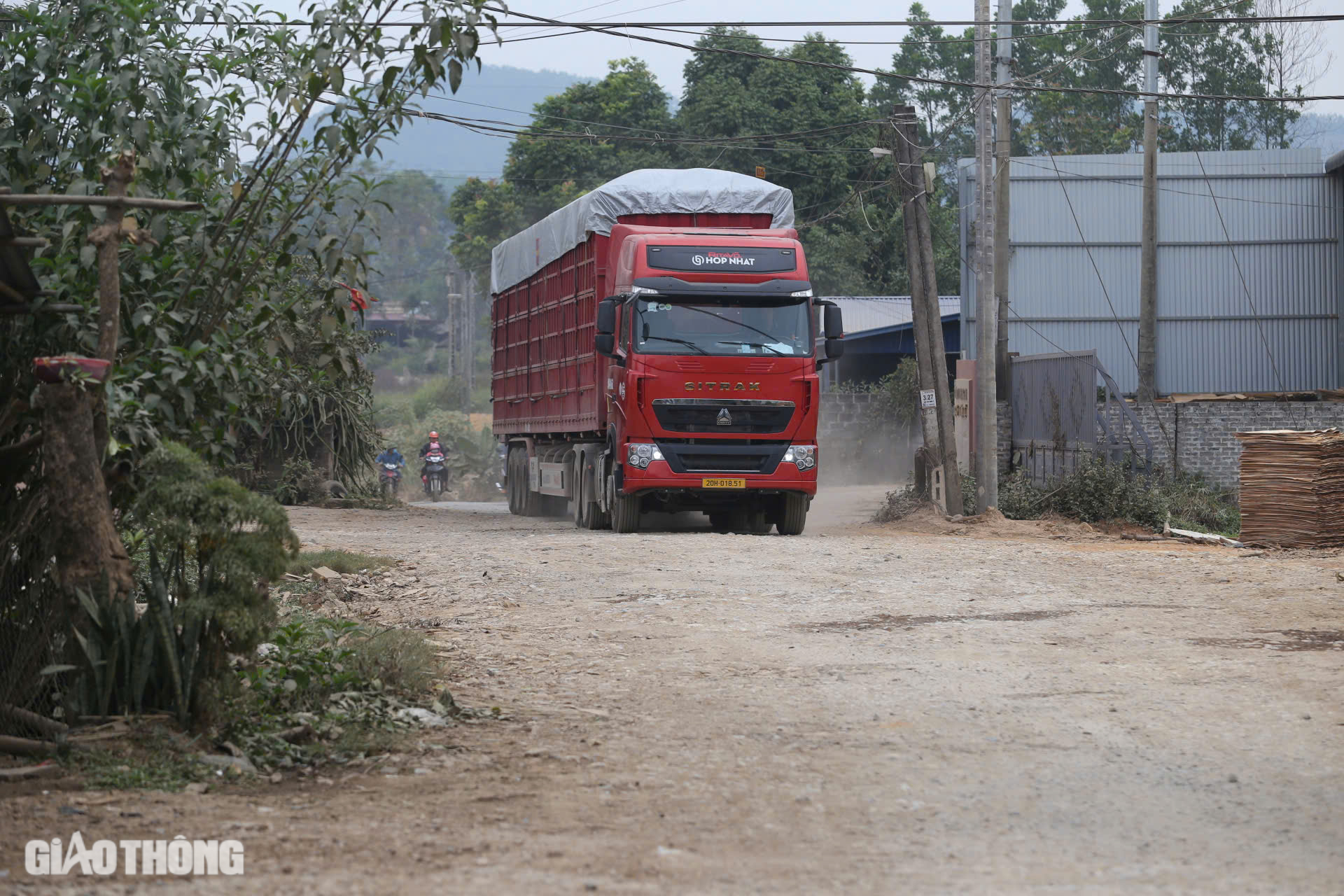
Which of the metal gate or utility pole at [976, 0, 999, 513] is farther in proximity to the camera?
the metal gate

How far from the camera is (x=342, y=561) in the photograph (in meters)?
13.1

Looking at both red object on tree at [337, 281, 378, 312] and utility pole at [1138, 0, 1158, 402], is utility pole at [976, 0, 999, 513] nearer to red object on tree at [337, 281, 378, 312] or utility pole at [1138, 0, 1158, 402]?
utility pole at [1138, 0, 1158, 402]

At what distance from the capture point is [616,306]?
17.3 metres

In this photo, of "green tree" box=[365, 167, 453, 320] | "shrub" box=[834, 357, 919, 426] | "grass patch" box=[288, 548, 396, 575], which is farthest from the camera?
"green tree" box=[365, 167, 453, 320]

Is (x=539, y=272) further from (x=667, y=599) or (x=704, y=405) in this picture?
(x=667, y=599)

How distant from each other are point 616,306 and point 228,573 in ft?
37.9

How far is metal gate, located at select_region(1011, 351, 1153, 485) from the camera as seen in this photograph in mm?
21297

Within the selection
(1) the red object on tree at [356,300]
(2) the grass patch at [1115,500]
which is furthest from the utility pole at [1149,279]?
(1) the red object on tree at [356,300]

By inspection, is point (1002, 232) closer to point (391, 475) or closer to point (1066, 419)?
point (1066, 419)

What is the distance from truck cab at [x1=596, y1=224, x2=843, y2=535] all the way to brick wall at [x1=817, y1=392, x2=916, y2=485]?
22002mm

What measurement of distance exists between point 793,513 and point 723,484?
4.39ft

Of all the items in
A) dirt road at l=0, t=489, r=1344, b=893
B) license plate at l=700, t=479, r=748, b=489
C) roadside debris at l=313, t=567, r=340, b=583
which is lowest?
dirt road at l=0, t=489, r=1344, b=893

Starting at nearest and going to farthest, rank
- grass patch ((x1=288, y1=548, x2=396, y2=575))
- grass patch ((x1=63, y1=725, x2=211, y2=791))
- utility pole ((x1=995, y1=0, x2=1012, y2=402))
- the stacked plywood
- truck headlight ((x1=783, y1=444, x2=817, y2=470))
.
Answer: grass patch ((x1=63, y1=725, x2=211, y2=791)), grass patch ((x1=288, y1=548, x2=396, y2=575)), the stacked plywood, truck headlight ((x1=783, y1=444, x2=817, y2=470)), utility pole ((x1=995, y1=0, x2=1012, y2=402))

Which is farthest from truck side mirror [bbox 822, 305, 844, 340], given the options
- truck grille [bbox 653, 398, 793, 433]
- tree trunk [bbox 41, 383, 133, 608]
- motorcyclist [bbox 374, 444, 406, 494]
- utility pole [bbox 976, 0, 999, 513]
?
motorcyclist [bbox 374, 444, 406, 494]
